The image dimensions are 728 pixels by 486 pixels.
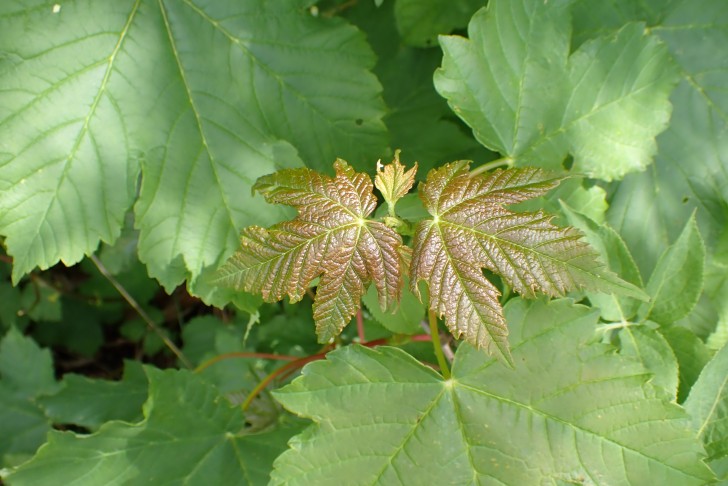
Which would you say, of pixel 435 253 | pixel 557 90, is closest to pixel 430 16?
pixel 557 90

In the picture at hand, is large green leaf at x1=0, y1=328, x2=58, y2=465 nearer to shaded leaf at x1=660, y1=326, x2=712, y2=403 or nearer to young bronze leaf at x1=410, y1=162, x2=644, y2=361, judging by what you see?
young bronze leaf at x1=410, y1=162, x2=644, y2=361

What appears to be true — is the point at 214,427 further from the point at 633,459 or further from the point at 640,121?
the point at 640,121

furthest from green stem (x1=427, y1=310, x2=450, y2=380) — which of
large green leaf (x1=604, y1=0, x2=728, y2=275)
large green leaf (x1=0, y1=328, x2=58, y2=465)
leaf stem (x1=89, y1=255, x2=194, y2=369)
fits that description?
large green leaf (x1=0, y1=328, x2=58, y2=465)

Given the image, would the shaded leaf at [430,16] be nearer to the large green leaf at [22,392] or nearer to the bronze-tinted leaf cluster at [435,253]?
the bronze-tinted leaf cluster at [435,253]

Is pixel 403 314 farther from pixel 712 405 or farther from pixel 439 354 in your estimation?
pixel 712 405

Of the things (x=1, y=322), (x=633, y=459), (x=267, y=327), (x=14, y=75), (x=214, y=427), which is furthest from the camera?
(x=1, y=322)

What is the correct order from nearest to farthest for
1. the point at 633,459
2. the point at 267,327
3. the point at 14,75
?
the point at 633,459 → the point at 14,75 → the point at 267,327

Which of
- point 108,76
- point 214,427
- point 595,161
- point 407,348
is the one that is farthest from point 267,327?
point 595,161
